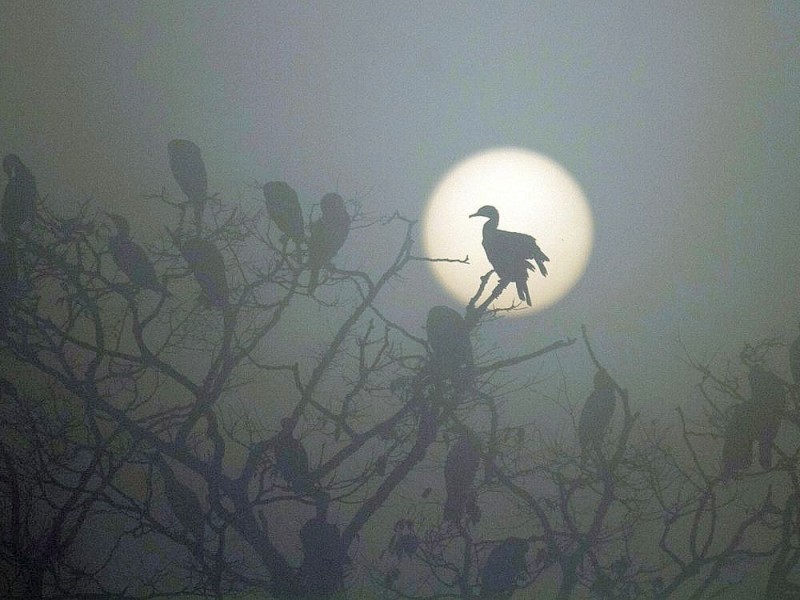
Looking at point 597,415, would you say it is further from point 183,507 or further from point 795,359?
point 183,507

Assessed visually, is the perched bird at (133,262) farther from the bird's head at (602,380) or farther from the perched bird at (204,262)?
the bird's head at (602,380)

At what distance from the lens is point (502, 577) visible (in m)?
3.88

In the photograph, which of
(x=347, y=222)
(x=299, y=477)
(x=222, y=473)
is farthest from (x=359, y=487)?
(x=347, y=222)

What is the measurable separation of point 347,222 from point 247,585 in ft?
7.33

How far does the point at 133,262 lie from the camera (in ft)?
13.5

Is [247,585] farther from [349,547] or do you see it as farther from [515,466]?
[515,466]

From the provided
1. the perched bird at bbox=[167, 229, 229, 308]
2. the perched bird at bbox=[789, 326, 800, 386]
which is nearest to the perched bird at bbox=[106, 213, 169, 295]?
the perched bird at bbox=[167, 229, 229, 308]

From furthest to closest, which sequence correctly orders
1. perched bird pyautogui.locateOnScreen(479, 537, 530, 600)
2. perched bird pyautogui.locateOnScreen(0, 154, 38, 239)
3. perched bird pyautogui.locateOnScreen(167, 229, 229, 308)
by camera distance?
perched bird pyautogui.locateOnScreen(0, 154, 38, 239)
perched bird pyautogui.locateOnScreen(167, 229, 229, 308)
perched bird pyautogui.locateOnScreen(479, 537, 530, 600)

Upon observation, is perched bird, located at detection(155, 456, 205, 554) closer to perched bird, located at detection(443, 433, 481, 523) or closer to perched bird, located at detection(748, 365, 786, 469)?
perched bird, located at detection(443, 433, 481, 523)

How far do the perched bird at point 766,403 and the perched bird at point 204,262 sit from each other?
3233 mm

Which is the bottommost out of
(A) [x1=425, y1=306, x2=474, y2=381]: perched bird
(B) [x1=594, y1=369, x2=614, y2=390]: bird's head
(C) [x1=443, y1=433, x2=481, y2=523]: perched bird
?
(C) [x1=443, y1=433, x2=481, y2=523]: perched bird

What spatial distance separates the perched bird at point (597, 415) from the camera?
4.11 m

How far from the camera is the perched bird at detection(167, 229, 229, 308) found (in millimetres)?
3975

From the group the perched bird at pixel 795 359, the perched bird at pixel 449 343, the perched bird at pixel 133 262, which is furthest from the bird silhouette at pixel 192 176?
the perched bird at pixel 795 359
